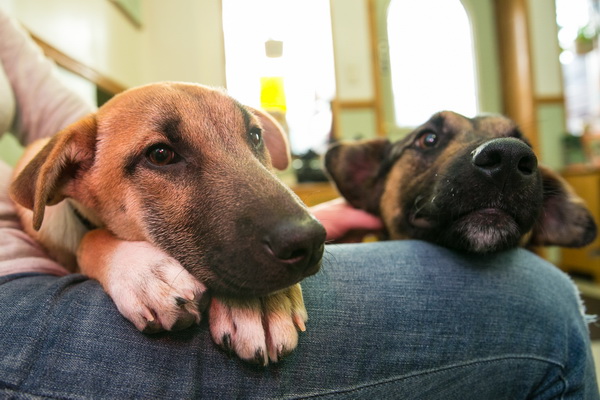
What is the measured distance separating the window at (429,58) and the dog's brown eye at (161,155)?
546 cm

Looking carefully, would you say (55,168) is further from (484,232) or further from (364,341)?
(484,232)

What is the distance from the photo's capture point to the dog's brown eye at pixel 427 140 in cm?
168

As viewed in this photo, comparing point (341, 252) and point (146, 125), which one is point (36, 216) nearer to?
point (146, 125)

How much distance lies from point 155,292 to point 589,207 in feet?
19.0

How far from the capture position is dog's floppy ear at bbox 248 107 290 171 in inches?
62.5

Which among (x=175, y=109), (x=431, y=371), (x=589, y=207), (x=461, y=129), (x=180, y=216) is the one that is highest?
(x=175, y=109)

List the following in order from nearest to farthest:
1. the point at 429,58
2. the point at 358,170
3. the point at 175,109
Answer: the point at 175,109, the point at 358,170, the point at 429,58

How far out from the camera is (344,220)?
5.64 ft

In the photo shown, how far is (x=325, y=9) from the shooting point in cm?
562

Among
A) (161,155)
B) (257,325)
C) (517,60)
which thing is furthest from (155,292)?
(517,60)

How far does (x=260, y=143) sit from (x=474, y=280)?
2.33 ft

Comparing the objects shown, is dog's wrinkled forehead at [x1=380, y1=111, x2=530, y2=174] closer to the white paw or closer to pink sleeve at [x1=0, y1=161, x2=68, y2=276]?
the white paw

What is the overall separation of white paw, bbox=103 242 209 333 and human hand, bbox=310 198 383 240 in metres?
0.77

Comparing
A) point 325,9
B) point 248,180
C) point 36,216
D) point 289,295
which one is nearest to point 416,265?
point 289,295
